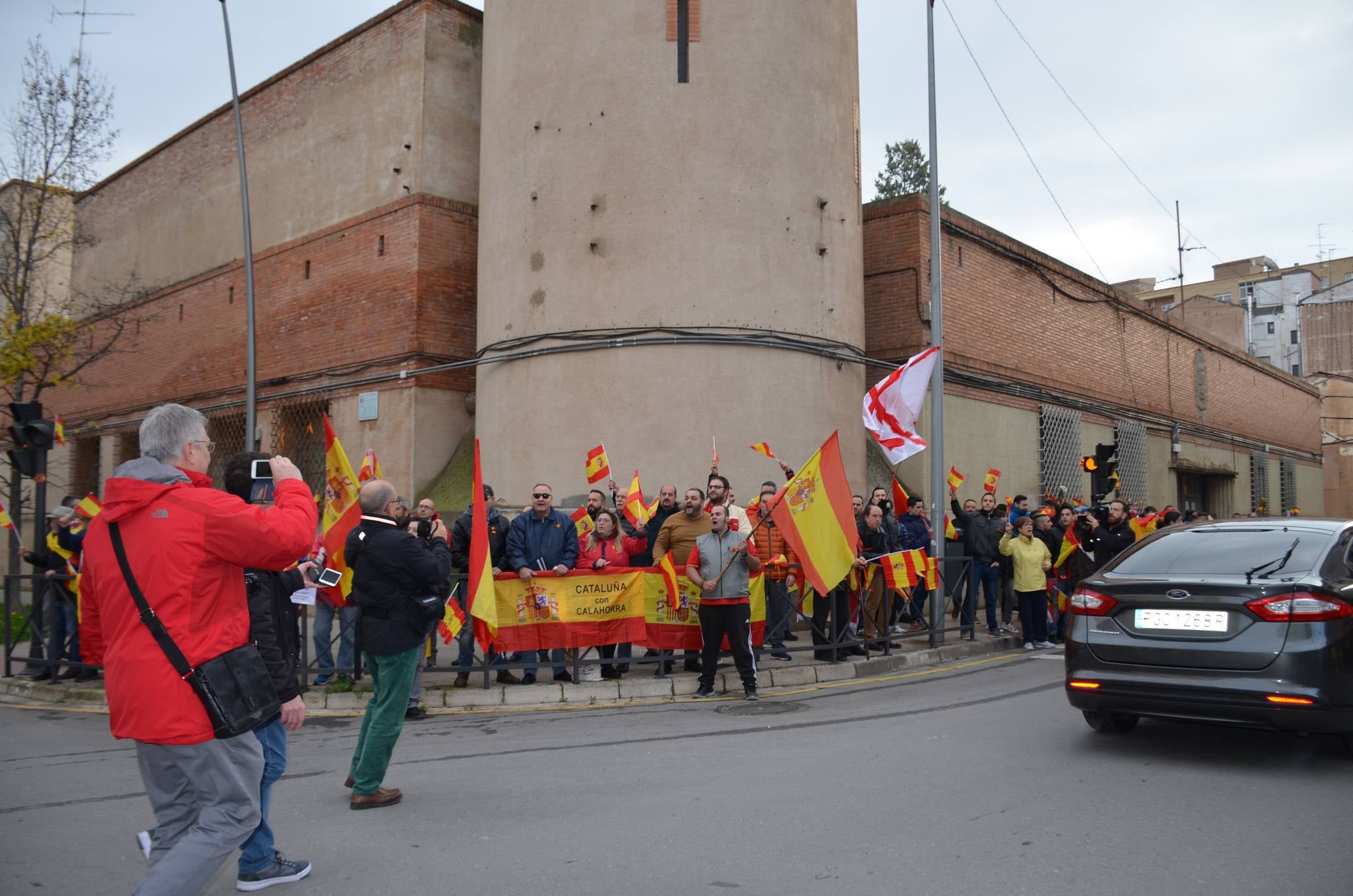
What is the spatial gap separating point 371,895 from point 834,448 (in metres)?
6.44

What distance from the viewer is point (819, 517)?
32.5ft

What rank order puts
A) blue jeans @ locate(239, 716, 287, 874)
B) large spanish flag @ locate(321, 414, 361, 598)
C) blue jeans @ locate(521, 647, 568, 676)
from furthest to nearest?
blue jeans @ locate(521, 647, 568, 676)
large spanish flag @ locate(321, 414, 361, 598)
blue jeans @ locate(239, 716, 287, 874)

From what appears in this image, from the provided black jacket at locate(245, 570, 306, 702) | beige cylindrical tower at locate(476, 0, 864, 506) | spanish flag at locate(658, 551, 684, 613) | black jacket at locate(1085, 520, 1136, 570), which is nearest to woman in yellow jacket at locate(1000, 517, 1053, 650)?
black jacket at locate(1085, 520, 1136, 570)

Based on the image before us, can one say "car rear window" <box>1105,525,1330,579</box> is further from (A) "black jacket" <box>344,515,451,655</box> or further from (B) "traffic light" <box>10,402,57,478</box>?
(B) "traffic light" <box>10,402,57,478</box>

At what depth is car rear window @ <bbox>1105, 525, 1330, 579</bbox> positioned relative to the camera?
6488mm

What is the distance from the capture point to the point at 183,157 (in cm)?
2506

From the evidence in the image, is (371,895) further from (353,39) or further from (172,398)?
(172,398)

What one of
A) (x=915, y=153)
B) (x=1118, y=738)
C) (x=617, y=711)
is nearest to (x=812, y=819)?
(x=1118, y=738)

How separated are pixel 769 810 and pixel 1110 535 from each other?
9.19 metres

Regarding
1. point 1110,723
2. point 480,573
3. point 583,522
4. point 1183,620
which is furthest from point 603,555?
point 1183,620

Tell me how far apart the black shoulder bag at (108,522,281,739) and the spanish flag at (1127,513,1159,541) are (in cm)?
1393

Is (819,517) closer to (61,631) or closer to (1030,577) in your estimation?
(1030,577)

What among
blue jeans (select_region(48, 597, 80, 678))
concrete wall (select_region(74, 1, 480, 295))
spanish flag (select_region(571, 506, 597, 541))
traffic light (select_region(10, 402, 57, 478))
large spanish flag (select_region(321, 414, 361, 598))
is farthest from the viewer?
concrete wall (select_region(74, 1, 480, 295))

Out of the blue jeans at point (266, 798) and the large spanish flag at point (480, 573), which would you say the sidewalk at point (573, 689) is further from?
the blue jeans at point (266, 798)
